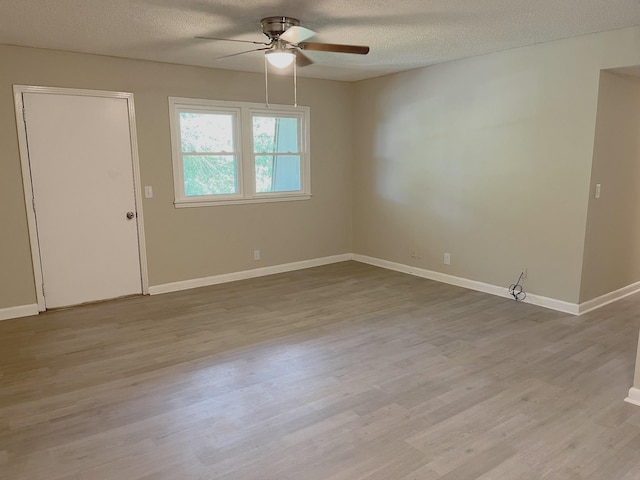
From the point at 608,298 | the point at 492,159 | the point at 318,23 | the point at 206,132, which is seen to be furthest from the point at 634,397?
the point at 206,132

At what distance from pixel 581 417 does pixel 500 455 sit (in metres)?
0.68

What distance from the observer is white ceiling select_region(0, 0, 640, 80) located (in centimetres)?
300

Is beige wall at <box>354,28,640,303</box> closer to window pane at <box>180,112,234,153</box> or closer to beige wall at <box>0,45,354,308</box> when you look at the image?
beige wall at <box>0,45,354,308</box>

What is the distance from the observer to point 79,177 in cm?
451

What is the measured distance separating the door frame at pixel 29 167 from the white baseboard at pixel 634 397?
14.8 ft

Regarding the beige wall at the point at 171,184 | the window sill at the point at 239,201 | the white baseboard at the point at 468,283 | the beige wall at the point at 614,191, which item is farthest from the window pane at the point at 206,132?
the beige wall at the point at 614,191

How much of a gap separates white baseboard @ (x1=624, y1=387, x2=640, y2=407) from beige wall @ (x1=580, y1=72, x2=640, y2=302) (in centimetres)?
161

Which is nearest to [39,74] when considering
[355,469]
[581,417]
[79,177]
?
[79,177]

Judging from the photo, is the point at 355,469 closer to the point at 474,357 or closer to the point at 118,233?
the point at 474,357

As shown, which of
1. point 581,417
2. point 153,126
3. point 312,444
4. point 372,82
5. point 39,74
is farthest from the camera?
point 372,82

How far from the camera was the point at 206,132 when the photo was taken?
5.25 metres

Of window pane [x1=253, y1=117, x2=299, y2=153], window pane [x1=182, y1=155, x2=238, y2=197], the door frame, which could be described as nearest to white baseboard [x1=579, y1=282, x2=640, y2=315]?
window pane [x1=253, y1=117, x2=299, y2=153]

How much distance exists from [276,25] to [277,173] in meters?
2.70

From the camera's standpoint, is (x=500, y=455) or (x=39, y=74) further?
(x=39, y=74)
